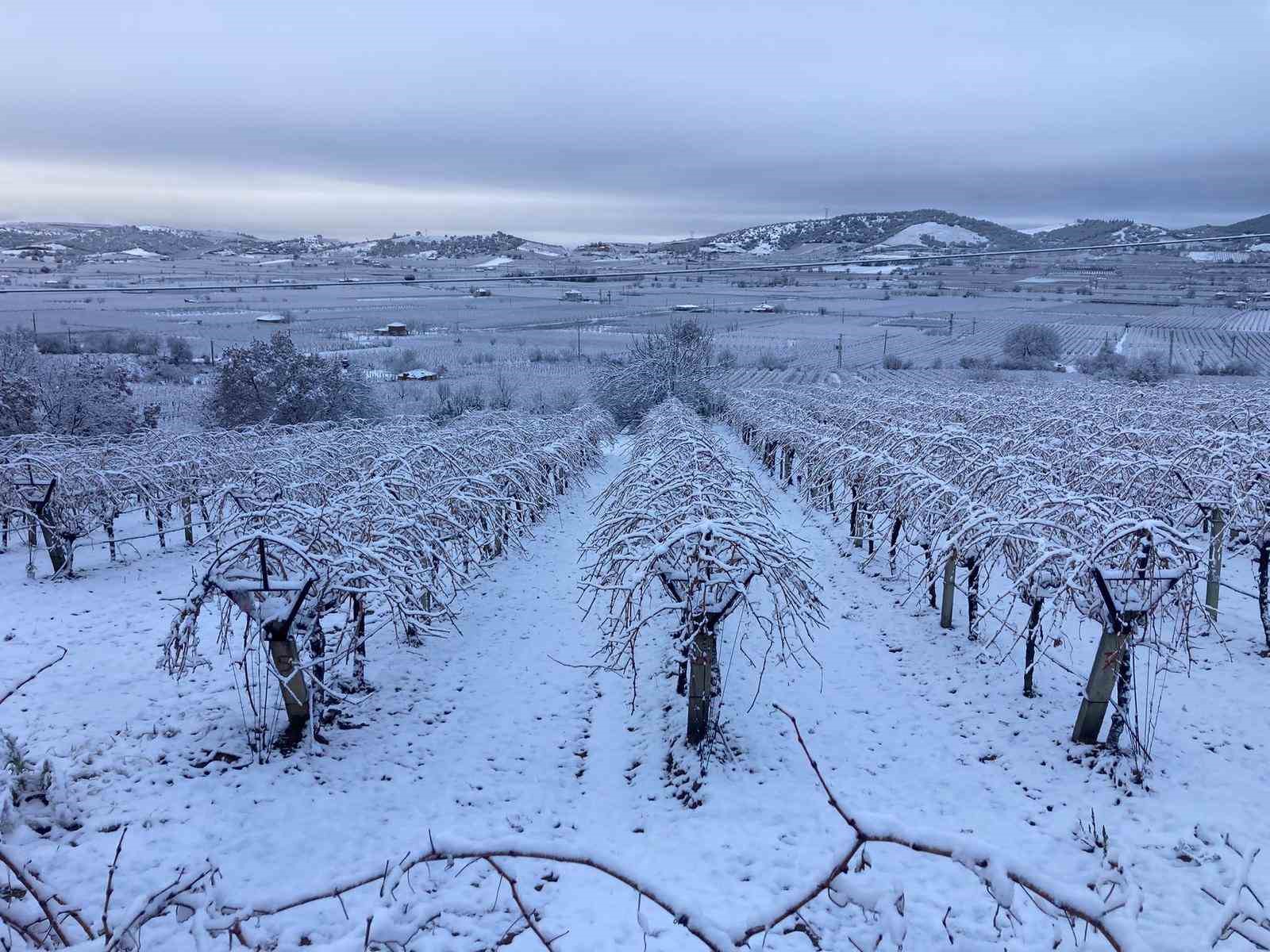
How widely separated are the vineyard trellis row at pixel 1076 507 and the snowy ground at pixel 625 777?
0.81 meters

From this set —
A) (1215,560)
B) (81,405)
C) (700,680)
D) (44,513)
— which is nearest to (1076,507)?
(1215,560)

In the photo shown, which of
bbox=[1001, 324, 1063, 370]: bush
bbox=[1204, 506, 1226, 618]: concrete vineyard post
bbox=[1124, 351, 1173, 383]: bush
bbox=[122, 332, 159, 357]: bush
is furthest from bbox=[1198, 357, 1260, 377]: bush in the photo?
bbox=[122, 332, 159, 357]: bush

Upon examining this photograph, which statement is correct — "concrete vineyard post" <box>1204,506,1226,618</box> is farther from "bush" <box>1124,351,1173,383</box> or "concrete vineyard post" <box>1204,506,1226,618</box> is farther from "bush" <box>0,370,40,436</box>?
"bush" <box>1124,351,1173,383</box>

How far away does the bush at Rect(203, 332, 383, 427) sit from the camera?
30391mm

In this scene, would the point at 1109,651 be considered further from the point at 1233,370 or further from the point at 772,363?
the point at 772,363

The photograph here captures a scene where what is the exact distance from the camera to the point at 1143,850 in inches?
248

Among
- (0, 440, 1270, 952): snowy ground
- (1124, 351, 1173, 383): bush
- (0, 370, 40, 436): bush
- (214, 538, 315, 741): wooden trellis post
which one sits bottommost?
(0, 440, 1270, 952): snowy ground

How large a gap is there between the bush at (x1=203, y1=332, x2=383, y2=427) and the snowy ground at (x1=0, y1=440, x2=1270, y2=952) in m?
20.4

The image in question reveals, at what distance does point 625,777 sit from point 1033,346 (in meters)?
63.4

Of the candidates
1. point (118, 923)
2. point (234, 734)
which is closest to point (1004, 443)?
point (234, 734)

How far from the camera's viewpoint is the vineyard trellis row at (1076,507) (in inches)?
275

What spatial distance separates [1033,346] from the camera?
6003 cm

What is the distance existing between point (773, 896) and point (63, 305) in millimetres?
98432

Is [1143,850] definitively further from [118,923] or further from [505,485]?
[505,485]
